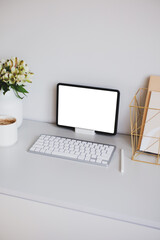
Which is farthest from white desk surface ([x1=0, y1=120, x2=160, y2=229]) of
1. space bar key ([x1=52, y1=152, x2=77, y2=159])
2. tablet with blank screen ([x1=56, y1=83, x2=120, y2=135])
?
tablet with blank screen ([x1=56, y1=83, x2=120, y2=135])

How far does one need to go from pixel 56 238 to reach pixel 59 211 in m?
0.12

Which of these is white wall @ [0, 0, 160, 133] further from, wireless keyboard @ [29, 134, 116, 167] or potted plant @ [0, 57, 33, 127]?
wireless keyboard @ [29, 134, 116, 167]

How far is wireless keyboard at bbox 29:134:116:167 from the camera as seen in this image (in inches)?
48.1

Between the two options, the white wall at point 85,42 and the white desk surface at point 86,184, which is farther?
the white wall at point 85,42

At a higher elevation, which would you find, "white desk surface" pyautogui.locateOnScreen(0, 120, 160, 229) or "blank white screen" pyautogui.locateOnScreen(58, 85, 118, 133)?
"blank white screen" pyautogui.locateOnScreen(58, 85, 118, 133)

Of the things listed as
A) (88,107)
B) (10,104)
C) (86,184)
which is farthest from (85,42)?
(86,184)

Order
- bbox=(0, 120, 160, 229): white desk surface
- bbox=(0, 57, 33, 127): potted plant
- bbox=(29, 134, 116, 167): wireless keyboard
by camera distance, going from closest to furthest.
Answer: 1. bbox=(0, 120, 160, 229): white desk surface
2. bbox=(29, 134, 116, 167): wireless keyboard
3. bbox=(0, 57, 33, 127): potted plant

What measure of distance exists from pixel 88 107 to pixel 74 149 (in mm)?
215

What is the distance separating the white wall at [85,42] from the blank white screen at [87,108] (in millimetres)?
52

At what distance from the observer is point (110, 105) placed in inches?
53.6

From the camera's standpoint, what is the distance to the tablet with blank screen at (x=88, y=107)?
1360 millimetres

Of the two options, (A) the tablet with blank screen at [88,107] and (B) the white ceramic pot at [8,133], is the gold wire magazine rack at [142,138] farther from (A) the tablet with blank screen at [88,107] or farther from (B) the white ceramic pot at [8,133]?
Answer: (B) the white ceramic pot at [8,133]

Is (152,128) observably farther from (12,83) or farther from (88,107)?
(12,83)

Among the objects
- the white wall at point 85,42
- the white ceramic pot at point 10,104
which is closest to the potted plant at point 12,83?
the white ceramic pot at point 10,104
